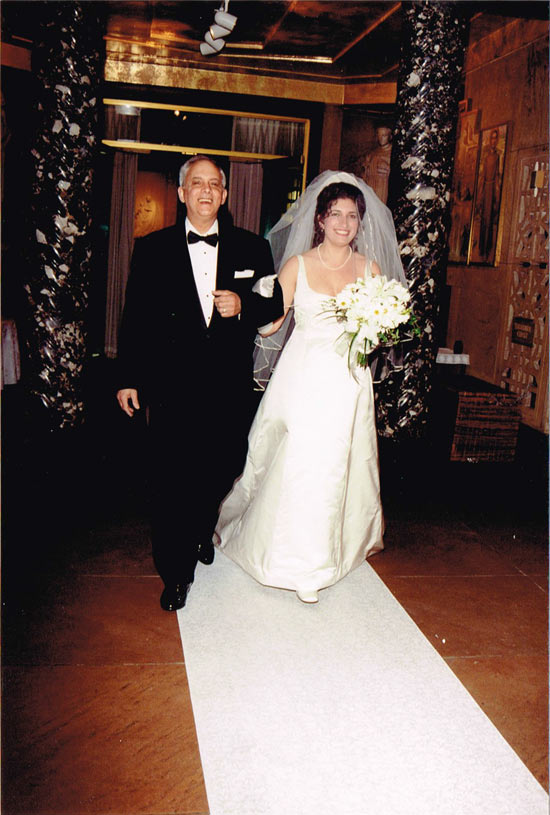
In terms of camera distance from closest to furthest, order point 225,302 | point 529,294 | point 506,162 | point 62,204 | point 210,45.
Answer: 1. point 225,302
2. point 62,204
3. point 529,294
4. point 210,45
5. point 506,162

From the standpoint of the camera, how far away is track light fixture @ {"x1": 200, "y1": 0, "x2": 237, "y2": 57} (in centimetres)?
659

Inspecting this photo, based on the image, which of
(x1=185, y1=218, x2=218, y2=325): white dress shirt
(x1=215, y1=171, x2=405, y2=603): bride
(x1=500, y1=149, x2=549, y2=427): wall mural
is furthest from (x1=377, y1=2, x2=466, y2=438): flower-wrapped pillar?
(x1=185, y1=218, x2=218, y2=325): white dress shirt

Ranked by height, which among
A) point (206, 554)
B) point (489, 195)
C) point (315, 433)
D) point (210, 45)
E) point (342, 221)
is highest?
point (210, 45)

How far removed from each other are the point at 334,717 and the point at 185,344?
5.31 ft

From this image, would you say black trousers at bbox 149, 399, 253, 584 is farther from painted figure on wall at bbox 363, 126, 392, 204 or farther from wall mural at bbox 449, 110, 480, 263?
painted figure on wall at bbox 363, 126, 392, 204

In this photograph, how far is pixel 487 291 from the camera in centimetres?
845

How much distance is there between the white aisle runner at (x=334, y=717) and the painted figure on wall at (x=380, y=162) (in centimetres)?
873

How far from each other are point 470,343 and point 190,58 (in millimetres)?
5487

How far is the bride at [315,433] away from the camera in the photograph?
3.43 meters

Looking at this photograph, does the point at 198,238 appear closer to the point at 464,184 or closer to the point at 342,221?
the point at 342,221

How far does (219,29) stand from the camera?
6.87m

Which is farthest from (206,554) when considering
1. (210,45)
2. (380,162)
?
(380,162)

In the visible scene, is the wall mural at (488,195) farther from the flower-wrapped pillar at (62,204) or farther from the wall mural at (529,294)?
the flower-wrapped pillar at (62,204)

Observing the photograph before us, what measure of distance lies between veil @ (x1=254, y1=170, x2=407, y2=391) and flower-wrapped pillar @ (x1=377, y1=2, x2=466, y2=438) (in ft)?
7.71
